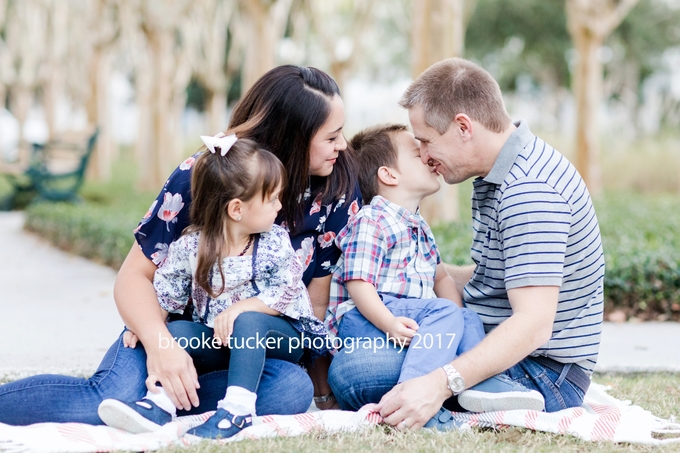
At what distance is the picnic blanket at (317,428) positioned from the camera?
2520mm

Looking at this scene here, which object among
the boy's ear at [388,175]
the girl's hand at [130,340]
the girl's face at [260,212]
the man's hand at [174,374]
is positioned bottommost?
the man's hand at [174,374]

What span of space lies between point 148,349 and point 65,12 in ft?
74.1

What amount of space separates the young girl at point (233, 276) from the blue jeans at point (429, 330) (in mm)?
221

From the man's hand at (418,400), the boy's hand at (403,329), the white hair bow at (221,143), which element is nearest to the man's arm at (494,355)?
the man's hand at (418,400)

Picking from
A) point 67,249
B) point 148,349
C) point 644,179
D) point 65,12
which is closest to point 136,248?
point 148,349

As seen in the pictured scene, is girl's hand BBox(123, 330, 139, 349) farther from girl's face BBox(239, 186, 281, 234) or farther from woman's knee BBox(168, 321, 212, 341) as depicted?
girl's face BBox(239, 186, 281, 234)

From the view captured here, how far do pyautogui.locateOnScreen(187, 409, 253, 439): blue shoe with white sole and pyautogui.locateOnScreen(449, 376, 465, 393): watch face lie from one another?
2.34 ft

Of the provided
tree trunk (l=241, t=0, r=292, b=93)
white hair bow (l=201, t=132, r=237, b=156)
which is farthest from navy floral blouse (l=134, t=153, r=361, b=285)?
tree trunk (l=241, t=0, r=292, b=93)

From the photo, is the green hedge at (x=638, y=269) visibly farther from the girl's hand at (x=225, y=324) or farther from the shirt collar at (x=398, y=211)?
the girl's hand at (x=225, y=324)

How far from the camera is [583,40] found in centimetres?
1132

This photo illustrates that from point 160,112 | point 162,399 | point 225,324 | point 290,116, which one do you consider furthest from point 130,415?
point 160,112

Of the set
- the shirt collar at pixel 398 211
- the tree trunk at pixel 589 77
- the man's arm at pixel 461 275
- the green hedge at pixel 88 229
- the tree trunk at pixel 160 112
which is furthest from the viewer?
the tree trunk at pixel 160 112

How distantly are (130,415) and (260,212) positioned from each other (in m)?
0.83

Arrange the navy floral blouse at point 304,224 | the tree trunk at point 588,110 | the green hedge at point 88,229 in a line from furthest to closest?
the tree trunk at point 588,110 → the green hedge at point 88,229 → the navy floral blouse at point 304,224
